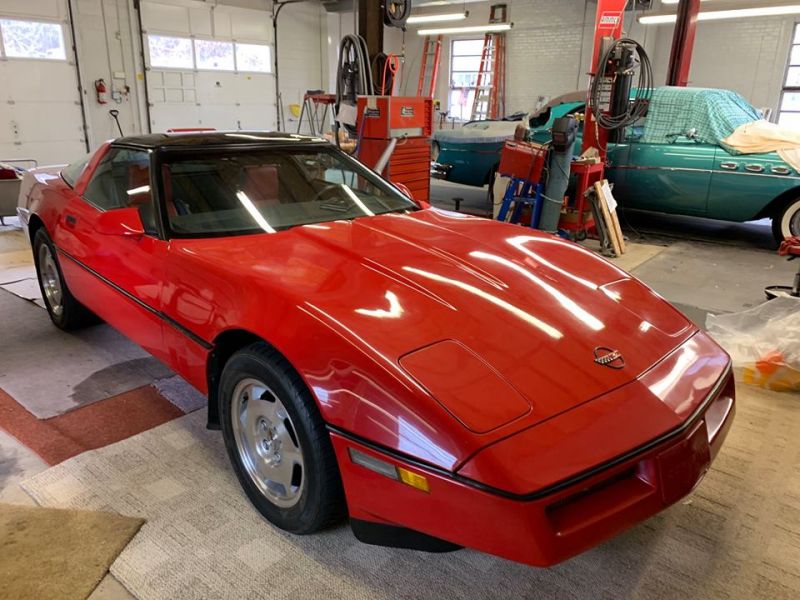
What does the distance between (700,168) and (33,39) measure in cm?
1059

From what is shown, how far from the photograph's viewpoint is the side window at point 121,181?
2.76 m

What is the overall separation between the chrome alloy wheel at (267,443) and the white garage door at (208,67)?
1166cm

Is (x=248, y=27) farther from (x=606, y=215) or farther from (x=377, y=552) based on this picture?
(x=377, y=552)

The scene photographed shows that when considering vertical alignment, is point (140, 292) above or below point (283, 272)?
below

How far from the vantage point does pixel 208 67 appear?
42.0 feet

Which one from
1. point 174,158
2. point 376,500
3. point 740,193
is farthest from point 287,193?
point 740,193

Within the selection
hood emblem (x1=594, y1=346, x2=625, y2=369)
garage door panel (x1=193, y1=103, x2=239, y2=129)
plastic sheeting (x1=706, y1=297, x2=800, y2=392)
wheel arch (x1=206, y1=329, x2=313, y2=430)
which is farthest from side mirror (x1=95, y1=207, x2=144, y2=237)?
garage door panel (x1=193, y1=103, x2=239, y2=129)

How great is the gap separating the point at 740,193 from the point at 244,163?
5.63 metres

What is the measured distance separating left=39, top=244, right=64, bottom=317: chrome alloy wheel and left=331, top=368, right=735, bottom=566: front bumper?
9.38 feet

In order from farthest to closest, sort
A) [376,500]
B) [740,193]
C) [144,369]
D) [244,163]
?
[740,193]
[144,369]
[244,163]
[376,500]

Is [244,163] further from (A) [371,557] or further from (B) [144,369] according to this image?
(A) [371,557]

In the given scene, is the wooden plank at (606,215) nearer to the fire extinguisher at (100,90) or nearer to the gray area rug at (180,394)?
the gray area rug at (180,394)

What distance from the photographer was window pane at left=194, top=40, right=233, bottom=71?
41.4 ft

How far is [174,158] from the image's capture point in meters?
2.64
